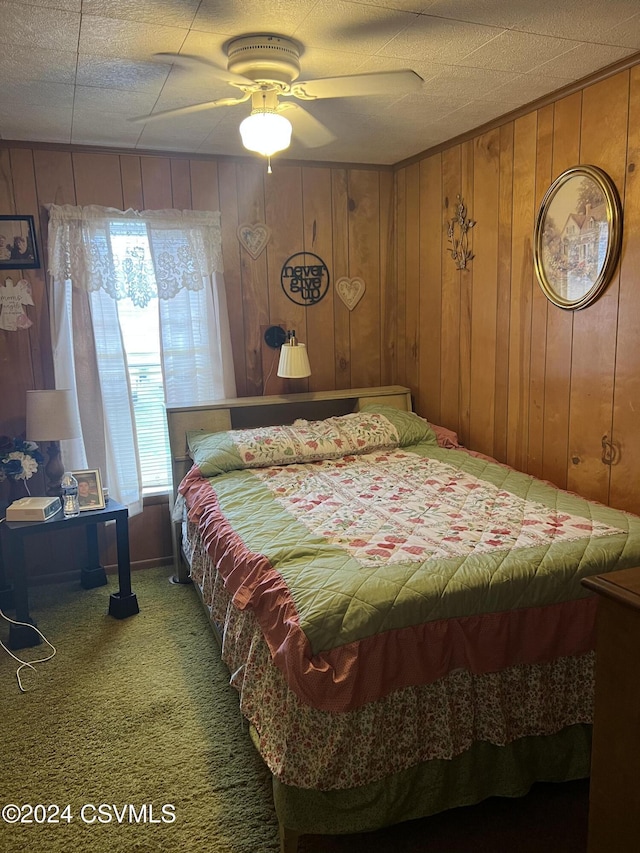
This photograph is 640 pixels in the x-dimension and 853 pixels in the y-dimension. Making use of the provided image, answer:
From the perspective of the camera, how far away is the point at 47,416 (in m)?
3.12

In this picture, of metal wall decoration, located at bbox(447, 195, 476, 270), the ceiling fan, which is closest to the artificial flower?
the ceiling fan

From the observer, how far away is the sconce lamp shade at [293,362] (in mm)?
3590

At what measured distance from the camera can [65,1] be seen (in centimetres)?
181

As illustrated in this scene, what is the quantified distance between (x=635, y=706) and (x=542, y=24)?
199 centimetres

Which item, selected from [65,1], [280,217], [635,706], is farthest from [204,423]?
[635,706]

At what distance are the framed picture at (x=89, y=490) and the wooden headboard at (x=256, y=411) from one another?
41cm

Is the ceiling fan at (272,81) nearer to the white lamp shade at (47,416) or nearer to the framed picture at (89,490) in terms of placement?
the white lamp shade at (47,416)

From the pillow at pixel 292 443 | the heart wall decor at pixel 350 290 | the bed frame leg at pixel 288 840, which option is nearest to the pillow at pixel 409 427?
the pillow at pixel 292 443

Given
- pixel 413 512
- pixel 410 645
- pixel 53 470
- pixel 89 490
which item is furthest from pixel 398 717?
pixel 53 470

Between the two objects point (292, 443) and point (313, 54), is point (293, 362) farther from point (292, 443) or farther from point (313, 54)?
point (313, 54)

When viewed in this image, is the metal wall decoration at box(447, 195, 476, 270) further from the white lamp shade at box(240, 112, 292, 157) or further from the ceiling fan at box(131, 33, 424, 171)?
the white lamp shade at box(240, 112, 292, 157)

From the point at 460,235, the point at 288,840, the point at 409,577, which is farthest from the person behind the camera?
the point at 460,235

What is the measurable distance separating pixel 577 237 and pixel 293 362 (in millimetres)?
1577

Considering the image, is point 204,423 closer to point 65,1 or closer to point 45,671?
point 45,671
